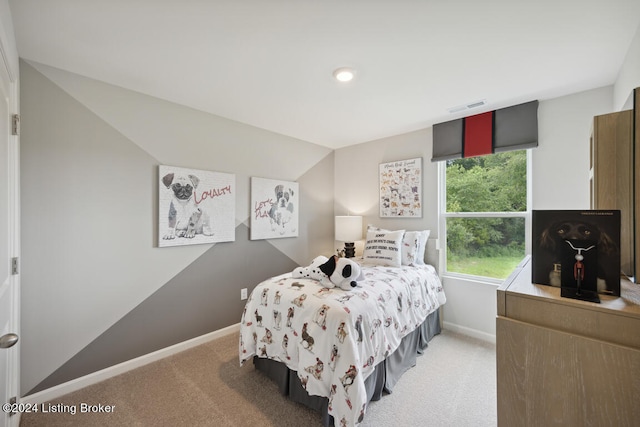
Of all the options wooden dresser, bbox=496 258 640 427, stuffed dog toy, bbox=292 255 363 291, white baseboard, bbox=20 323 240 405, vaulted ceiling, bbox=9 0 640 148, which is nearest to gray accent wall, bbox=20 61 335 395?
white baseboard, bbox=20 323 240 405

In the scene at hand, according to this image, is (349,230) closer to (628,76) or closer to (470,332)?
(470,332)

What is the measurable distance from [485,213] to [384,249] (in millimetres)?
1195

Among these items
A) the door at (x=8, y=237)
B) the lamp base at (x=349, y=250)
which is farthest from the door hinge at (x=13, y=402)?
the lamp base at (x=349, y=250)

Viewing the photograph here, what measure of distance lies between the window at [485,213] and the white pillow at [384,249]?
0.70 meters

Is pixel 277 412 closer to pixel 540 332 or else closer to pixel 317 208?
pixel 540 332

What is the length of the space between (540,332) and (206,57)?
2340 millimetres

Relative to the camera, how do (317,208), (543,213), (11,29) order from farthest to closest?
(317,208) < (11,29) < (543,213)

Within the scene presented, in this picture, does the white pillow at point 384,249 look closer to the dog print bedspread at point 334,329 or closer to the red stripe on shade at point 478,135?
the dog print bedspread at point 334,329

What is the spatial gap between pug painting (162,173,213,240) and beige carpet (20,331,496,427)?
1.19 m

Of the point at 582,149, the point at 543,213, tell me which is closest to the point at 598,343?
the point at 543,213

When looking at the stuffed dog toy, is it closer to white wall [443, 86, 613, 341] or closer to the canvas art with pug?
the canvas art with pug

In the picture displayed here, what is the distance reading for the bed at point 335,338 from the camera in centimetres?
155

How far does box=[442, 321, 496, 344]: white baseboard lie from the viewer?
2.78 m

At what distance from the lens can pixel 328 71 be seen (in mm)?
2014
